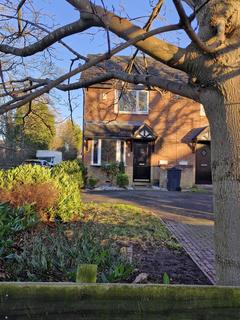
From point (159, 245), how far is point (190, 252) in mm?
649

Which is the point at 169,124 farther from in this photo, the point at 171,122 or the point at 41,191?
the point at 41,191

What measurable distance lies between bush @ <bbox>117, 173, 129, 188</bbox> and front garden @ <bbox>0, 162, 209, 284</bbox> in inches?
408

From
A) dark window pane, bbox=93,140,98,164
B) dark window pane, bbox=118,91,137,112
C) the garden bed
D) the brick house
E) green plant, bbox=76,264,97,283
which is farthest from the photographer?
the brick house

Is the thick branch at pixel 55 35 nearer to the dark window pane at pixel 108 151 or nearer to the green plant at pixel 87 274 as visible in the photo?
the green plant at pixel 87 274

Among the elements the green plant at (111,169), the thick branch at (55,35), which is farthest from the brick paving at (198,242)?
the green plant at (111,169)

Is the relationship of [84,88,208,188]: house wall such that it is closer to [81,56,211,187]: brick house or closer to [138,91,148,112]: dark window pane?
[81,56,211,187]: brick house

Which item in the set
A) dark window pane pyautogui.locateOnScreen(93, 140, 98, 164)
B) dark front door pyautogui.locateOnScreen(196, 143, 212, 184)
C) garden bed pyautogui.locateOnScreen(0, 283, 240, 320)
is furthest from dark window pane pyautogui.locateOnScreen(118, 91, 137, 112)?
dark front door pyautogui.locateOnScreen(196, 143, 212, 184)

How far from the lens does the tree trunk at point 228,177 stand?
3260 millimetres

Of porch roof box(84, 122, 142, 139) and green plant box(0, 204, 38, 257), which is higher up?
porch roof box(84, 122, 142, 139)

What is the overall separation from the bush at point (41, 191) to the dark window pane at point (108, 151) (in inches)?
543

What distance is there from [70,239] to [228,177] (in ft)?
14.1

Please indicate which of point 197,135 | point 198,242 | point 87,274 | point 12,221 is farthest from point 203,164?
point 87,274

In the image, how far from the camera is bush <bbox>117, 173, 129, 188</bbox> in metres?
23.5

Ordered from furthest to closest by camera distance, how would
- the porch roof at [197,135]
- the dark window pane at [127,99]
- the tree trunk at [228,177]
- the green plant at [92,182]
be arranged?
the porch roof at [197,135]
the green plant at [92,182]
the dark window pane at [127,99]
the tree trunk at [228,177]
